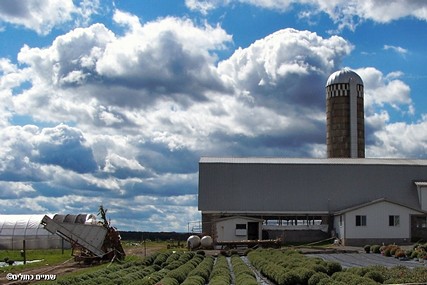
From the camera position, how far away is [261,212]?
60.1m

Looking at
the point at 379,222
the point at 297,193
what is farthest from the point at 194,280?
the point at 297,193

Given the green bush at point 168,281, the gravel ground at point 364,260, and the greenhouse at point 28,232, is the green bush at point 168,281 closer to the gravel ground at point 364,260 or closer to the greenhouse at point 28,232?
the gravel ground at point 364,260

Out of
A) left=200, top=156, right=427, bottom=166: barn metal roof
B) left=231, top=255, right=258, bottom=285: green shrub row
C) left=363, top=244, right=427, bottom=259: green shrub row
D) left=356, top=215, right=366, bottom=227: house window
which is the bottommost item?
left=231, top=255, right=258, bottom=285: green shrub row

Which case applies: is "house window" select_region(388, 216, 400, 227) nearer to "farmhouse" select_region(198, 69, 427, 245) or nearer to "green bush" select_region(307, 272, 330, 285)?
"farmhouse" select_region(198, 69, 427, 245)

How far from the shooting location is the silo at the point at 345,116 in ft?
247

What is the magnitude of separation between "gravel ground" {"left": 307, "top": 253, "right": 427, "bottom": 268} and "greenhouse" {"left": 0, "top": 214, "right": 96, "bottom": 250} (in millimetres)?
23471

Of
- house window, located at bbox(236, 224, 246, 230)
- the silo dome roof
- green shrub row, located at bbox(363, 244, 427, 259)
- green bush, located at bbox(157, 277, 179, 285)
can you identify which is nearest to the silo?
the silo dome roof

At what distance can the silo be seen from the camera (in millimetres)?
75438

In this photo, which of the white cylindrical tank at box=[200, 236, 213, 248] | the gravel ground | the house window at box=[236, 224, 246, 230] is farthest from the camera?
the house window at box=[236, 224, 246, 230]

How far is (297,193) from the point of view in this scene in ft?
202

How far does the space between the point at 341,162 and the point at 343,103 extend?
13.6 metres

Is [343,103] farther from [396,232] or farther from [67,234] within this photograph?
[67,234]

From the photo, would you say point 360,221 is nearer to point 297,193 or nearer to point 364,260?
point 297,193

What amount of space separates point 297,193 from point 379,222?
894 centimetres
